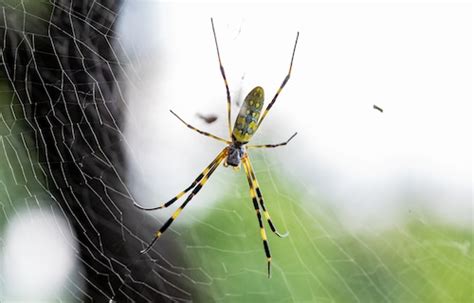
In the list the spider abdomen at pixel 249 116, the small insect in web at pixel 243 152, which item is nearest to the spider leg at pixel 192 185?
the small insect in web at pixel 243 152

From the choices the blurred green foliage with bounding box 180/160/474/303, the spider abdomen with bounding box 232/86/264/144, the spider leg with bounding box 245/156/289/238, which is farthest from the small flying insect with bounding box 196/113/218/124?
the blurred green foliage with bounding box 180/160/474/303

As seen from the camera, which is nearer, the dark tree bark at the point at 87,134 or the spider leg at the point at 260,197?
the dark tree bark at the point at 87,134

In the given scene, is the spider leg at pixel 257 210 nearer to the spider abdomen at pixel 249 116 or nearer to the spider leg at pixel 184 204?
the spider leg at pixel 184 204

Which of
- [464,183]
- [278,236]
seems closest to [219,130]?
[278,236]

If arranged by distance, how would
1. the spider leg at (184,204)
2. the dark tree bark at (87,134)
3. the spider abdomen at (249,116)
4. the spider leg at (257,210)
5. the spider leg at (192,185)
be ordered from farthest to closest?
the spider leg at (257,210) < the spider leg at (192,185) < the spider leg at (184,204) < the dark tree bark at (87,134) < the spider abdomen at (249,116)

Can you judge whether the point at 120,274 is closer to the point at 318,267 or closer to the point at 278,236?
A: the point at 278,236

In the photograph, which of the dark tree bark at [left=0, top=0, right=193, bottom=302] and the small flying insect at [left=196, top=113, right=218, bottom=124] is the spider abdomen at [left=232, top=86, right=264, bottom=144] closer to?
the small flying insect at [left=196, top=113, right=218, bottom=124]

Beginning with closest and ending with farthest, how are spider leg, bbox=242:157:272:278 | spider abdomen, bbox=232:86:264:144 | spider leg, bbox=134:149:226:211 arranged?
spider abdomen, bbox=232:86:264:144 → spider leg, bbox=134:149:226:211 → spider leg, bbox=242:157:272:278
